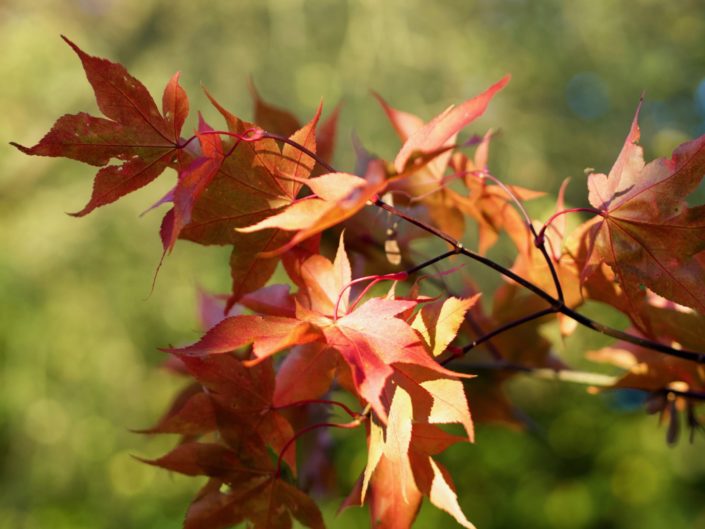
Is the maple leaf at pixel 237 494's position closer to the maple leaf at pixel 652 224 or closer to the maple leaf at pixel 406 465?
the maple leaf at pixel 406 465

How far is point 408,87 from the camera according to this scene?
3.21 metres

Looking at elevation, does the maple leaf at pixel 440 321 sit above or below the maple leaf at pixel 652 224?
below

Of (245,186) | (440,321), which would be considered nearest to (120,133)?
(245,186)

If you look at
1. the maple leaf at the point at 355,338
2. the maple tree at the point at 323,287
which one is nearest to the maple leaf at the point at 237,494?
the maple tree at the point at 323,287

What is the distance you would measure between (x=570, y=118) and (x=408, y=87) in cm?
91

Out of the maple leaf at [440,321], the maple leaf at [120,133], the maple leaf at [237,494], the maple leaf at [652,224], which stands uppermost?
the maple leaf at [120,133]

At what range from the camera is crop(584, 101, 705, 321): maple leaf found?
1.08 feet

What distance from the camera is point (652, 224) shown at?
34 cm

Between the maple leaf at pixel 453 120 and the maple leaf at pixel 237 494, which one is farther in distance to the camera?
the maple leaf at pixel 237 494

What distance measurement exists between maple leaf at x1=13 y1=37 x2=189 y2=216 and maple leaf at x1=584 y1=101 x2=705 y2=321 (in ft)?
0.65

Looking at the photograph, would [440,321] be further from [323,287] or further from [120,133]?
[120,133]

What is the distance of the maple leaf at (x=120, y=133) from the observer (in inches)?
12.7

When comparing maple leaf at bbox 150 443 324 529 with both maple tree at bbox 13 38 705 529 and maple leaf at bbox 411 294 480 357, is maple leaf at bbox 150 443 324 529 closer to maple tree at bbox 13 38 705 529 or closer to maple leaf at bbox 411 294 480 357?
maple tree at bbox 13 38 705 529

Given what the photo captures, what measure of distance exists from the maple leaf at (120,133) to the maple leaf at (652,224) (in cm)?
20
